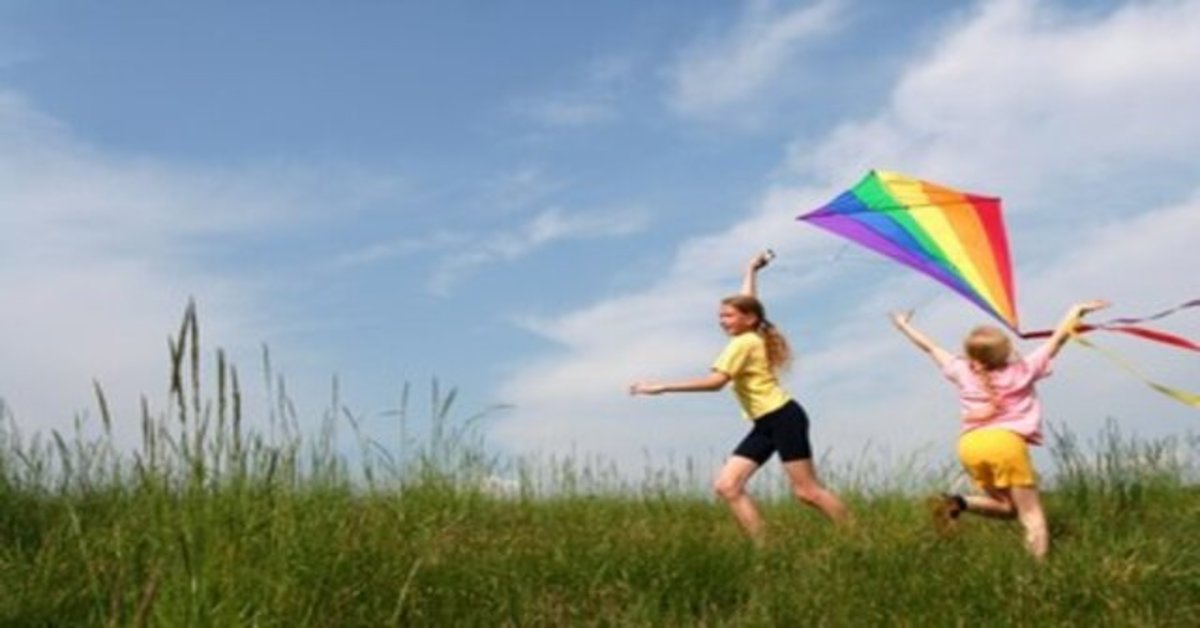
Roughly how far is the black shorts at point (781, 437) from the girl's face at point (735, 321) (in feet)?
2.11

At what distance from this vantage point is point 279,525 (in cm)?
502

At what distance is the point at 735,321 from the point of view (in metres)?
9.08

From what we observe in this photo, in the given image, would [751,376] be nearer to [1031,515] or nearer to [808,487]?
[808,487]

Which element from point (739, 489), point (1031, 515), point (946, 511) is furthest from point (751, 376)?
point (1031, 515)

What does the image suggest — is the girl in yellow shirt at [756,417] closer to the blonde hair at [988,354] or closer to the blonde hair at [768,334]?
the blonde hair at [768,334]

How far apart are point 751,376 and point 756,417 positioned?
0.90ft

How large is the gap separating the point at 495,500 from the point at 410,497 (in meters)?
1.03

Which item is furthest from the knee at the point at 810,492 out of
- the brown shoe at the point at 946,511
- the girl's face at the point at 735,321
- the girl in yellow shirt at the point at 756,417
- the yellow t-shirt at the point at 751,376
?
the girl's face at the point at 735,321

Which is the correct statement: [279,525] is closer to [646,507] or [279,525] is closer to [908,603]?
[908,603]

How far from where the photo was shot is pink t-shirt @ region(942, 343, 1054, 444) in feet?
25.8

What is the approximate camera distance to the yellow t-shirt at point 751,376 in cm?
875

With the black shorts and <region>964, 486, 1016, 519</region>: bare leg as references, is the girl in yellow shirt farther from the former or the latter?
<region>964, 486, 1016, 519</region>: bare leg

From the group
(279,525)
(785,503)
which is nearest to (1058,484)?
(785,503)

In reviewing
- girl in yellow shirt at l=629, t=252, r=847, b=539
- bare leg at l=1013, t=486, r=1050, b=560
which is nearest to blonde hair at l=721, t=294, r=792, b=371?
girl in yellow shirt at l=629, t=252, r=847, b=539
